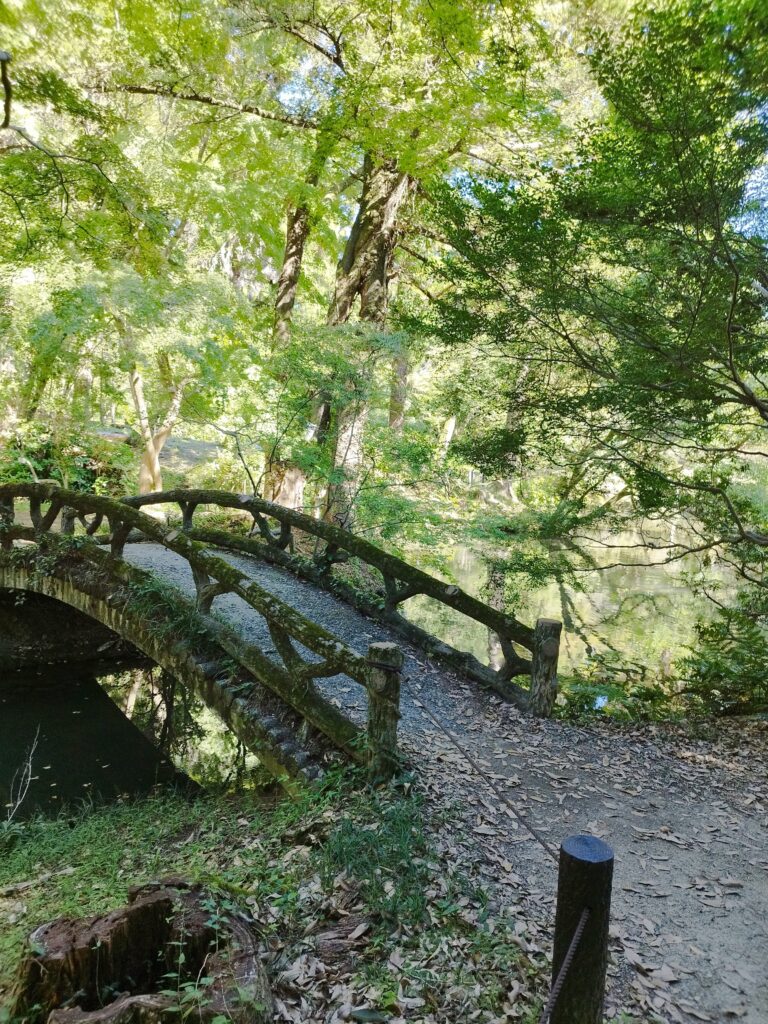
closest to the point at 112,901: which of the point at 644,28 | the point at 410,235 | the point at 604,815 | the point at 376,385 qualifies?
the point at 604,815

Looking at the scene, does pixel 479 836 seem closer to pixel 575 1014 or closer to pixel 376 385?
pixel 575 1014

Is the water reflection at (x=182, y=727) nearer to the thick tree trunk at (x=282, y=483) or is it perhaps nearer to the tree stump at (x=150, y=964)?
the thick tree trunk at (x=282, y=483)

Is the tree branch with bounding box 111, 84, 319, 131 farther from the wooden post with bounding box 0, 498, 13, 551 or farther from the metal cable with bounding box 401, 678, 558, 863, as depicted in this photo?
the metal cable with bounding box 401, 678, 558, 863

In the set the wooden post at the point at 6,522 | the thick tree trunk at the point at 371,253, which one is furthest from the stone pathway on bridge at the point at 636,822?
the thick tree trunk at the point at 371,253

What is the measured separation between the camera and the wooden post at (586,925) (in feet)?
7.66

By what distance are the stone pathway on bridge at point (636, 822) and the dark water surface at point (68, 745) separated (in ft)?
9.25

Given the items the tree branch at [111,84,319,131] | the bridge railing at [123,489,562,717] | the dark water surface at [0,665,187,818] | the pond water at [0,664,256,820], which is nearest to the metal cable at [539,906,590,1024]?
the bridge railing at [123,489,562,717]

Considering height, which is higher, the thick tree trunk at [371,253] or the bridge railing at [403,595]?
the thick tree trunk at [371,253]

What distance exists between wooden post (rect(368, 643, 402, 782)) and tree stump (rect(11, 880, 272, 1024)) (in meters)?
1.65

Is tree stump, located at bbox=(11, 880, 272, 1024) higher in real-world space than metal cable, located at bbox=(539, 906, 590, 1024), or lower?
lower

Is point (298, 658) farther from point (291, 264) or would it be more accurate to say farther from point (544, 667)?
point (291, 264)

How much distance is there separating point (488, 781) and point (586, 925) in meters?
2.85

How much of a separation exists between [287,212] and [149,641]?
38.3 ft

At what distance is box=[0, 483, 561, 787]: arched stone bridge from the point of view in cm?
520
